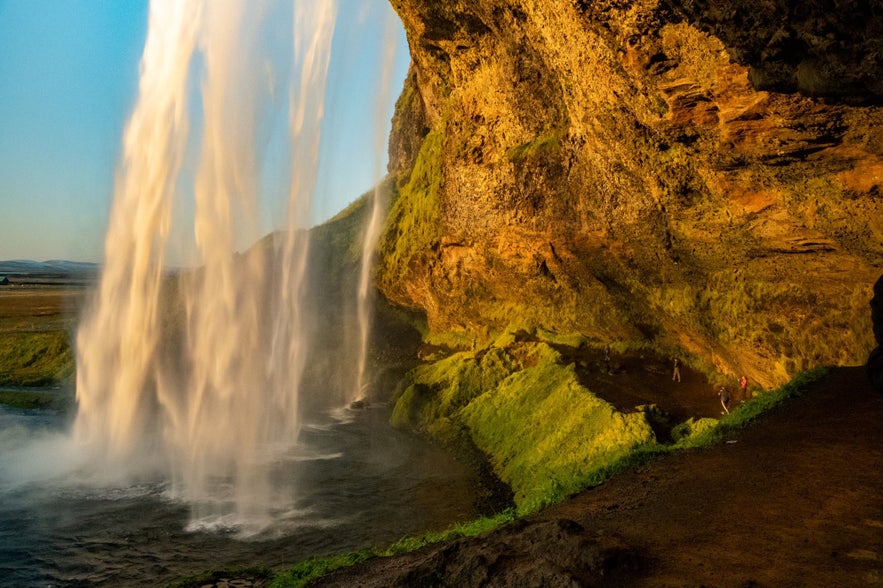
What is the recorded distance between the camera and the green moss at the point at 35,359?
35688 millimetres

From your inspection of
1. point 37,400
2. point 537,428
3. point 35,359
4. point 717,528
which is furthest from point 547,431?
point 35,359

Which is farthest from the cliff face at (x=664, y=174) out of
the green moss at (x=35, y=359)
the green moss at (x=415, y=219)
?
the green moss at (x=35, y=359)

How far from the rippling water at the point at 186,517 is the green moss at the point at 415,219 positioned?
1355 cm

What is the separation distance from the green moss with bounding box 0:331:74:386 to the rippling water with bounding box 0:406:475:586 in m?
17.3

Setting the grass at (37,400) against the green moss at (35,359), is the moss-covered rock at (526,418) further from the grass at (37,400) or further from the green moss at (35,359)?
the green moss at (35,359)

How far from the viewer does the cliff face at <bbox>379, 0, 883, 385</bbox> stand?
10.3 m

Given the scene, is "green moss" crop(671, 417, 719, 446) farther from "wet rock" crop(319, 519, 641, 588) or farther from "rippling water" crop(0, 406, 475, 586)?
"wet rock" crop(319, 519, 641, 588)

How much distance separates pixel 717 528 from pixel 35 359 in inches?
1651

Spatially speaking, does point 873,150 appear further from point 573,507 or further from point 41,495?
point 41,495

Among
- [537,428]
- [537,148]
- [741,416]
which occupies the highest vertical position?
[537,148]

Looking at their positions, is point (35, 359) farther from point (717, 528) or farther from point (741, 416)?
point (717, 528)

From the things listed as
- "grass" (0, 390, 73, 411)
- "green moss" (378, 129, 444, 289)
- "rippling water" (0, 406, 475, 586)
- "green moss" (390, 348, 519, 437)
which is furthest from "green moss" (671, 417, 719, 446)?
"grass" (0, 390, 73, 411)

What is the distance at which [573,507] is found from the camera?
10.2 metres

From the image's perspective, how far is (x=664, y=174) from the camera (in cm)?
1603
